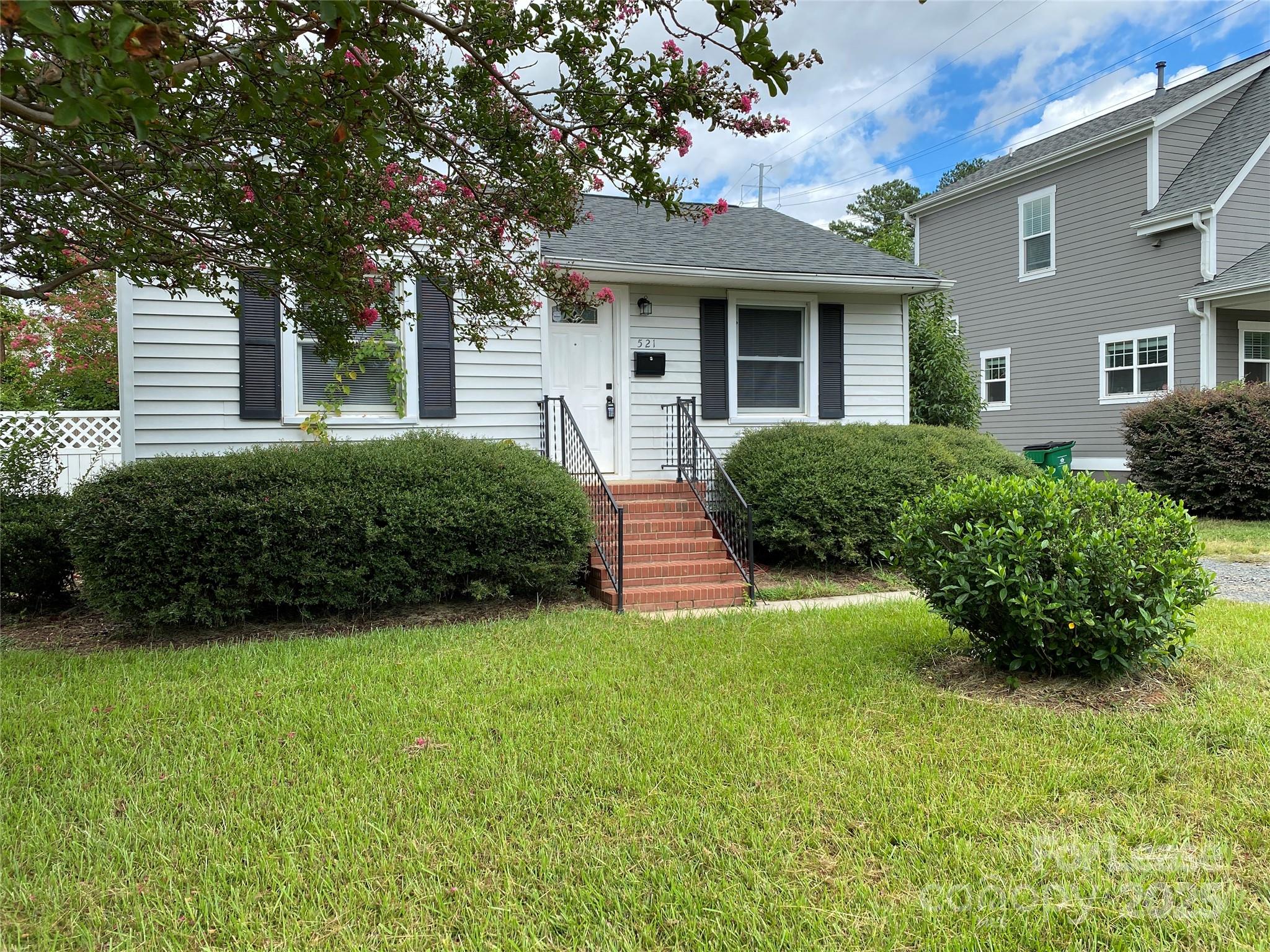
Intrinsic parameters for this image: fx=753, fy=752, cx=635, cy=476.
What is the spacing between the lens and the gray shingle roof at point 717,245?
30.1 feet

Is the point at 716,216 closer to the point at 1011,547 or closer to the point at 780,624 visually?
the point at 780,624

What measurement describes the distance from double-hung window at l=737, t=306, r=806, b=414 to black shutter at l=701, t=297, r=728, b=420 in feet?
0.76

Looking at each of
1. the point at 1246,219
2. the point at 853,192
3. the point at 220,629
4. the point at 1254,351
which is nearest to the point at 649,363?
the point at 220,629

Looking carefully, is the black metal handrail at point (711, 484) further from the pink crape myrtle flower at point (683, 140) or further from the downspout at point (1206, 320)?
the downspout at point (1206, 320)

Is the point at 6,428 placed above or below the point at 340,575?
above

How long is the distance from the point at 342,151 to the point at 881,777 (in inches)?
154

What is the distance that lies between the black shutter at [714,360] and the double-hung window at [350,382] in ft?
12.5

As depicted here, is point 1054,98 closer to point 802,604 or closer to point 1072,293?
point 1072,293

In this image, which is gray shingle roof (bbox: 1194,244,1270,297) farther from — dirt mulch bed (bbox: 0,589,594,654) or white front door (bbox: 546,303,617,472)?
dirt mulch bed (bbox: 0,589,594,654)

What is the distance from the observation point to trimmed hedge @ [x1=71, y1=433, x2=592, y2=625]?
5.39 metres

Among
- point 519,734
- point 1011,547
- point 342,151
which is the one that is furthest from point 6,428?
point 1011,547

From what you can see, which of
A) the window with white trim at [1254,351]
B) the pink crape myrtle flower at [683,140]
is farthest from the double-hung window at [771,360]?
the window with white trim at [1254,351]

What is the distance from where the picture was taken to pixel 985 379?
1675cm

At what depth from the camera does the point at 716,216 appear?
1182 cm
